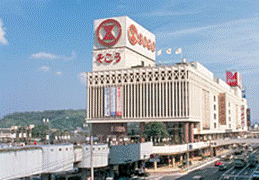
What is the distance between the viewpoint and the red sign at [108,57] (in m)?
146

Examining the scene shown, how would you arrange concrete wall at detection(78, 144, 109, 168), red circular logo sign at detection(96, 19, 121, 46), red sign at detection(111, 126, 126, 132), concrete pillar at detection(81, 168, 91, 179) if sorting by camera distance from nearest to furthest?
concrete wall at detection(78, 144, 109, 168) < concrete pillar at detection(81, 168, 91, 179) < red sign at detection(111, 126, 126, 132) < red circular logo sign at detection(96, 19, 121, 46)

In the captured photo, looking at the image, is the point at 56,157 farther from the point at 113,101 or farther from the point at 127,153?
the point at 113,101

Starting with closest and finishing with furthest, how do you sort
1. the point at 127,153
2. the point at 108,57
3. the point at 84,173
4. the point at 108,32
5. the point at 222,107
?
the point at 84,173 → the point at 127,153 → the point at 108,57 → the point at 108,32 → the point at 222,107

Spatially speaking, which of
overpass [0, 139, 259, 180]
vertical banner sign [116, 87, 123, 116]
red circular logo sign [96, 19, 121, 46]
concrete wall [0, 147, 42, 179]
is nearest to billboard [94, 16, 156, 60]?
red circular logo sign [96, 19, 121, 46]

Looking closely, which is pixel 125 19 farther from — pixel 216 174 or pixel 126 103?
pixel 216 174

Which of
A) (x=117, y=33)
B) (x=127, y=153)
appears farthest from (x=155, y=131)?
(x=117, y=33)

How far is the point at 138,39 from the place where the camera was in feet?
513

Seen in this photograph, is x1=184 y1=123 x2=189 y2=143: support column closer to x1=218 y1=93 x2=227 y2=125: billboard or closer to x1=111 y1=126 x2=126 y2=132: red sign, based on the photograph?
x1=111 y1=126 x2=126 y2=132: red sign

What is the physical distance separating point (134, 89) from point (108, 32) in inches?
A: 1150

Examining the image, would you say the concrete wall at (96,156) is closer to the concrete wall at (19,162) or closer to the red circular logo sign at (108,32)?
Answer: the concrete wall at (19,162)

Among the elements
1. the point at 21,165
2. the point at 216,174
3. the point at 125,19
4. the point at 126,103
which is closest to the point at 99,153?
the point at 21,165

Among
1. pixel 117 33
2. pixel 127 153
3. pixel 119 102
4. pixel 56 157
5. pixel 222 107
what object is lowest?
pixel 127 153

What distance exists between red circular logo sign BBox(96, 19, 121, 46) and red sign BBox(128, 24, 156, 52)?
5689mm

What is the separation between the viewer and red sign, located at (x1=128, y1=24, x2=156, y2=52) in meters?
149
